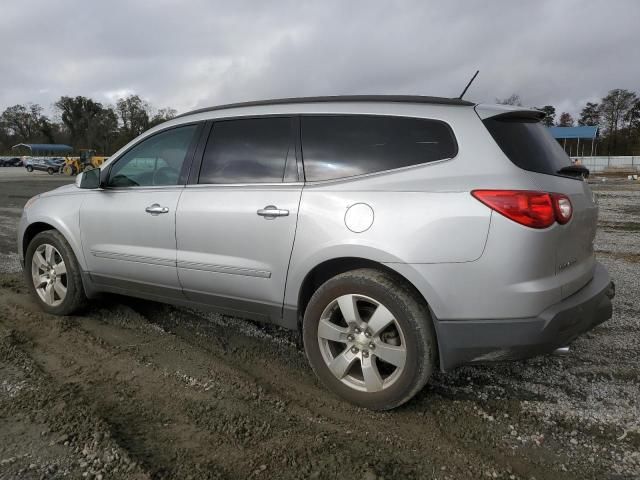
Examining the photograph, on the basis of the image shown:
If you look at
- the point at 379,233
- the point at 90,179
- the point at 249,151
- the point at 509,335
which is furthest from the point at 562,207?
the point at 90,179

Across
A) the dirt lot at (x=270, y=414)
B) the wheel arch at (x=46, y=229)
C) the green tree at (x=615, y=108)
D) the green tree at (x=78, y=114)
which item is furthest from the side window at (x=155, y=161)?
the green tree at (x=78, y=114)

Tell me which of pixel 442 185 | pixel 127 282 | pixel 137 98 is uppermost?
pixel 137 98

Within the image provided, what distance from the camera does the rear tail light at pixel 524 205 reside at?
2572mm

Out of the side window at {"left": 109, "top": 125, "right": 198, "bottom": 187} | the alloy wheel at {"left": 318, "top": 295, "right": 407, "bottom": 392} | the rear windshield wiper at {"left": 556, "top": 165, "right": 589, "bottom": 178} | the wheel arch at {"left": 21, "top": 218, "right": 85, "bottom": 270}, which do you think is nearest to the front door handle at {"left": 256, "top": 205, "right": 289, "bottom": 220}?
the alloy wheel at {"left": 318, "top": 295, "right": 407, "bottom": 392}

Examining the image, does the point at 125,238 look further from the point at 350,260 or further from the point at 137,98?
the point at 137,98

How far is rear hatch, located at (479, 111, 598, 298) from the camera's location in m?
2.74

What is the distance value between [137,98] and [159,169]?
10646 cm

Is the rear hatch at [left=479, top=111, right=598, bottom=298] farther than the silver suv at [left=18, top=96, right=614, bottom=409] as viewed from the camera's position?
Yes

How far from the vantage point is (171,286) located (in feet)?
12.6

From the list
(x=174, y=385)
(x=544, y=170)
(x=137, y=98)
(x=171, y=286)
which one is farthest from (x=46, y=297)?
(x=137, y=98)

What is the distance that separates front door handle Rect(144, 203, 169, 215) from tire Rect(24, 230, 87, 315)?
107cm

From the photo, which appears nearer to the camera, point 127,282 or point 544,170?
point 544,170

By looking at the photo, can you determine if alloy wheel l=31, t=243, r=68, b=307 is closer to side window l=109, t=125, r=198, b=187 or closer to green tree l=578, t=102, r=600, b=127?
side window l=109, t=125, r=198, b=187

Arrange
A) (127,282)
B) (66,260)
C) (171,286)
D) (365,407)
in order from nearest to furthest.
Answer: (365,407), (171,286), (127,282), (66,260)
